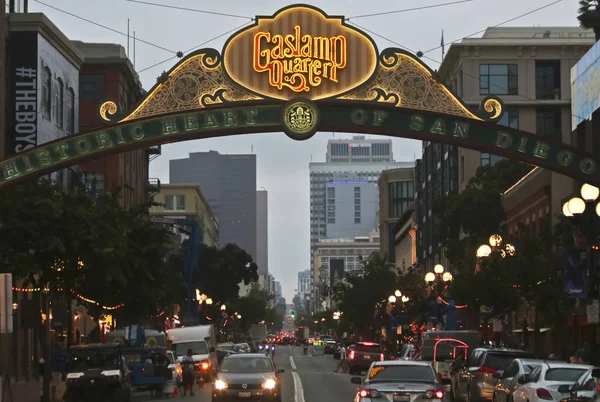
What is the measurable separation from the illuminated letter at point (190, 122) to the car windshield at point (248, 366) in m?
7.43

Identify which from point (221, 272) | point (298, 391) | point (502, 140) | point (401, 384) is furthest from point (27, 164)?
point (221, 272)

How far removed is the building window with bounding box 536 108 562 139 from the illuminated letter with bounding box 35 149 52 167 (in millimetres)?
71844

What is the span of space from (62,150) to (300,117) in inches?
240

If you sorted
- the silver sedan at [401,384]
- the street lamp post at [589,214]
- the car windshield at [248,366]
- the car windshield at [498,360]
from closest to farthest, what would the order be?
the silver sedan at [401,384], the street lamp post at [589,214], the car windshield at [498,360], the car windshield at [248,366]

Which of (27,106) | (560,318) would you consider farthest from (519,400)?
(27,106)

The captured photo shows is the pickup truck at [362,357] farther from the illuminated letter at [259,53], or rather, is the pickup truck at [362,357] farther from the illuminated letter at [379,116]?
the illuminated letter at [259,53]

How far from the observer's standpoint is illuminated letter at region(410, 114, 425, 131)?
1197 inches

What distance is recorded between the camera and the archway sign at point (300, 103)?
3019 centimetres

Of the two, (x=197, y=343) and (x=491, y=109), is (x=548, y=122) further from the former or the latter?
(x=491, y=109)

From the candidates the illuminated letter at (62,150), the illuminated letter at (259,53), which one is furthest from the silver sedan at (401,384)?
the illuminated letter at (62,150)

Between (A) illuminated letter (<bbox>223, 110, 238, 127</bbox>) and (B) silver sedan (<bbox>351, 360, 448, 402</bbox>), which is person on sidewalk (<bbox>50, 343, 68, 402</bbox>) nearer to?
(A) illuminated letter (<bbox>223, 110, 238, 127</bbox>)

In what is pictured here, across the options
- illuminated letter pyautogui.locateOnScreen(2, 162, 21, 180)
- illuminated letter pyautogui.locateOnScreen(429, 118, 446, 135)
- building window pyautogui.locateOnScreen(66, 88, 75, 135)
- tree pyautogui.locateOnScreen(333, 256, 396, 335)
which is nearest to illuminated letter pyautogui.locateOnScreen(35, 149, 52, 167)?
illuminated letter pyautogui.locateOnScreen(2, 162, 21, 180)

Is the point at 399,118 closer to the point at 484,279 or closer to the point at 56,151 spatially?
the point at 56,151

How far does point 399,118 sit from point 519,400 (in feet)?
27.4
